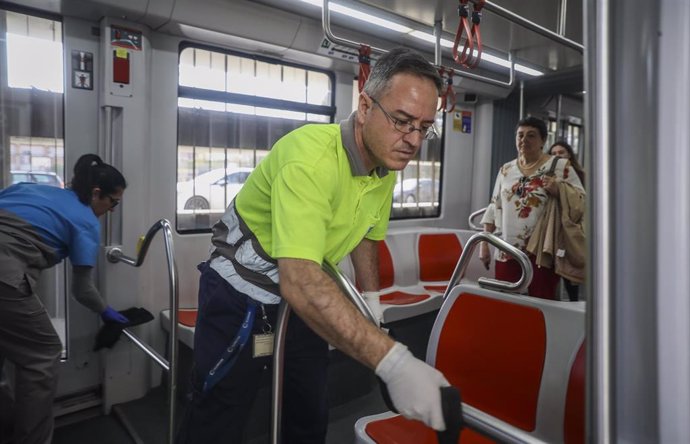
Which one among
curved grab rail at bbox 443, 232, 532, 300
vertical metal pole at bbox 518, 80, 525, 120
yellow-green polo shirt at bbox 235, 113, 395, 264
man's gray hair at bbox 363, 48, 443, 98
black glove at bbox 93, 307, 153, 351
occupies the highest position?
vertical metal pole at bbox 518, 80, 525, 120

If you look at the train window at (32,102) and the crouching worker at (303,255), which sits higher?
the train window at (32,102)

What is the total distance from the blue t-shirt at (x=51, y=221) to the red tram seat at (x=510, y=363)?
64.4 inches

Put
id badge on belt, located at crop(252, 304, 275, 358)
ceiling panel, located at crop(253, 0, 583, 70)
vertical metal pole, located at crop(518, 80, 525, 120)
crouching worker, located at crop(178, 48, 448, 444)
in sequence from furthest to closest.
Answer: vertical metal pole, located at crop(518, 80, 525, 120)
ceiling panel, located at crop(253, 0, 583, 70)
id badge on belt, located at crop(252, 304, 275, 358)
crouching worker, located at crop(178, 48, 448, 444)

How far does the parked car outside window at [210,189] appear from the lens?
3498mm

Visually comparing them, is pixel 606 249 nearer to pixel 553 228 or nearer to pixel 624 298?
pixel 624 298

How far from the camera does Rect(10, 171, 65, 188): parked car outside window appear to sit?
2.85 m

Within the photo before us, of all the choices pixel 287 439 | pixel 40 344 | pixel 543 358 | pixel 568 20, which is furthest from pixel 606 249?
pixel 568 20

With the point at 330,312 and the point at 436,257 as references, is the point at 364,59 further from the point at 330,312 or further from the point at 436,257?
the point at 436,257

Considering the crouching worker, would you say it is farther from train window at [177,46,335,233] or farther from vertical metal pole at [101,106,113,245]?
train window at [177,46,335,233]

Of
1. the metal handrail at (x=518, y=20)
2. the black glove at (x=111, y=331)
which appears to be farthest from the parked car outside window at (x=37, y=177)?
the metal handrail at (x=518, y=20)

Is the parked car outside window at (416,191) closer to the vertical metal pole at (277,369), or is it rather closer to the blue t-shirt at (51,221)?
the blue t-shirt at (51,221)

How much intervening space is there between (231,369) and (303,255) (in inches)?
26.1

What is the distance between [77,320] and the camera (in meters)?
3.06

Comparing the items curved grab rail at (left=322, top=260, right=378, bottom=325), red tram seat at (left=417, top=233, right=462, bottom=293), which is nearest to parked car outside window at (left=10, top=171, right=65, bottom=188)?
curved grab rail at (left=322, top=260, right=378, bottom=325)
